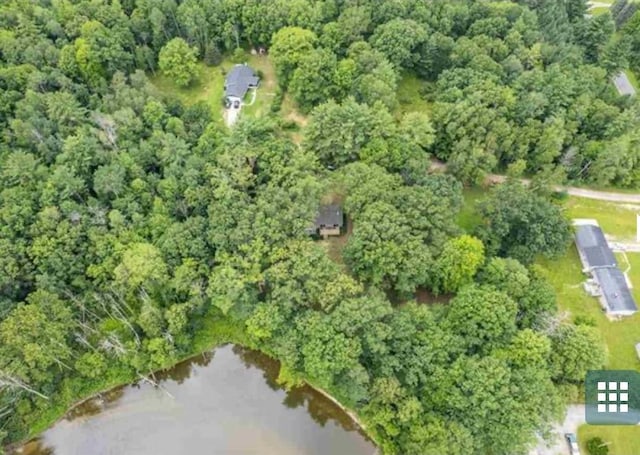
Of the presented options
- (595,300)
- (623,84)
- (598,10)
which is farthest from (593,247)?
(598,10)

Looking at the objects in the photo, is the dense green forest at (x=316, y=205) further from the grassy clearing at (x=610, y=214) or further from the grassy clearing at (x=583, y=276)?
the grassy clearing at (x=583, y=276)

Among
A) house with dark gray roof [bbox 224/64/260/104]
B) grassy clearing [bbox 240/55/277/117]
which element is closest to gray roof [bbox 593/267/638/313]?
grassy clearing [bbox 240/55/277/117]

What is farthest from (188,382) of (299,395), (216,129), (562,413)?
(562,413)

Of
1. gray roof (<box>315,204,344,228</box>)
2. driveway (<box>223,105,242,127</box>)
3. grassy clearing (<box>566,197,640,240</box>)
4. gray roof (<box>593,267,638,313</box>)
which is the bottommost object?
gray roof (<box>593,267,638,313</box>)

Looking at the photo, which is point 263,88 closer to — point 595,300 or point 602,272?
point 602,272

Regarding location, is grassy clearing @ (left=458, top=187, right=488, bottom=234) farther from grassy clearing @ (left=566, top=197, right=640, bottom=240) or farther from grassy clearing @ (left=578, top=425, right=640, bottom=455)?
grassy clearing @ (left=578, top=425, right=640, bottom=455)

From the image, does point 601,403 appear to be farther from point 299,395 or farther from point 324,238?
point 324,238
